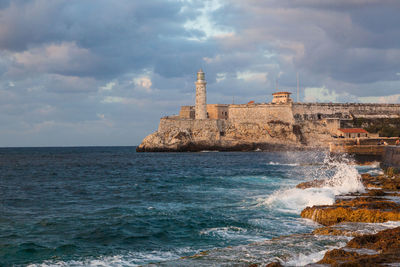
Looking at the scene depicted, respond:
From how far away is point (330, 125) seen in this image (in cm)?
→ 7688

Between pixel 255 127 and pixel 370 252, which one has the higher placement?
pixel 255 127

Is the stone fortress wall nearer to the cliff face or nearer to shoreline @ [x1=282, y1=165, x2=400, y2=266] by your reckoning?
the cliff face

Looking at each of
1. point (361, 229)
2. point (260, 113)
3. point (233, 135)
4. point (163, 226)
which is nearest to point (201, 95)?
point (233, 135)

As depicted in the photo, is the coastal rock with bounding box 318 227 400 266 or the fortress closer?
the coastal rock with bounding box 318 227 400 266

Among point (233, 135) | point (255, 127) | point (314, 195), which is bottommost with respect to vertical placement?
point (314, 195)

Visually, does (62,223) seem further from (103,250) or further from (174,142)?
(174,142)

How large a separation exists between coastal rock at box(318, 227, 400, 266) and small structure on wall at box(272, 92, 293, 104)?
→ 73.2 meters

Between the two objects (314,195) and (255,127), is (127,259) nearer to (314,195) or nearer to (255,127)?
(314,195)

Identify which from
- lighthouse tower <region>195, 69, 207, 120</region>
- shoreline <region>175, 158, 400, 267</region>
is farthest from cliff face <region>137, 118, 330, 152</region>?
shoreline <region>175, 158, 400, 267</region>

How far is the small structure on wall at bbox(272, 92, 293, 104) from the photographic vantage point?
81.4 metres

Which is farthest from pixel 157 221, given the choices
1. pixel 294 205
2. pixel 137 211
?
pixel 294 205

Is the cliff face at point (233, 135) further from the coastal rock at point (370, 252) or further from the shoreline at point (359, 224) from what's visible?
the coastal rock at point (370, 252)

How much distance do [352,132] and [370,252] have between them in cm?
6611

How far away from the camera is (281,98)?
82125mm
